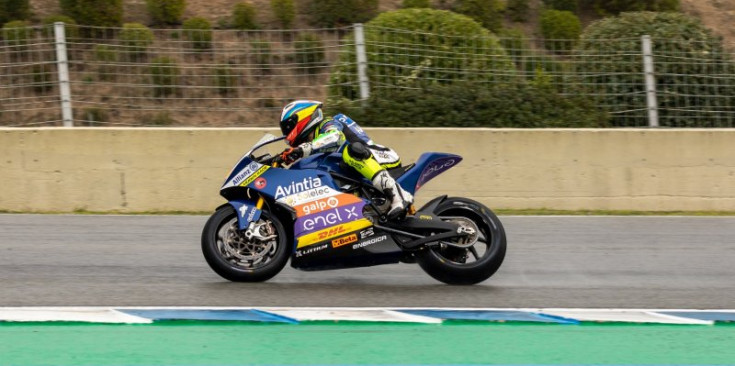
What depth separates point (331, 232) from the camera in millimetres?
7477

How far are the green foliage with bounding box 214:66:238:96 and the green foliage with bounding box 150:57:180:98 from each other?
48 centimetres

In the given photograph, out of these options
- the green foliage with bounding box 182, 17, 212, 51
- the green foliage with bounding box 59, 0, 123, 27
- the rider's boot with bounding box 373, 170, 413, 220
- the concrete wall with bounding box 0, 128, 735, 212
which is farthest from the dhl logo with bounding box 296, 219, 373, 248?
the green foliage with bounding box 59, 0, 123, 27

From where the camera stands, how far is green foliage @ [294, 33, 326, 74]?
1295 cm

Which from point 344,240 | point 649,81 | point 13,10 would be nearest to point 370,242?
point 344,240

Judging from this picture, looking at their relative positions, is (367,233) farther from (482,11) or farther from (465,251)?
(482,11)

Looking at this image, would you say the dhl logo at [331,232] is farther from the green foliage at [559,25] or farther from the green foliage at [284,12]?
the green foliage at [559,25]

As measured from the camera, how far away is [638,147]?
12469 mm

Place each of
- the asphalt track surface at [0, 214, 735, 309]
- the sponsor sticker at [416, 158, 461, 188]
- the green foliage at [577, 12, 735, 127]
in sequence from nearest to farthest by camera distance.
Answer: the asphalt track surface at [0, 214, 735, 309], the sponsor sticker at [416, 158, 461, 188], the green foliage at [577, 12, 735, 127]

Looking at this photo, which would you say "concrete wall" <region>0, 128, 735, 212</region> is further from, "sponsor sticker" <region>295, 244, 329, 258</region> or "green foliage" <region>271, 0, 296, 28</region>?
"green foliage" <region>271, 0, 296, 28</region>
